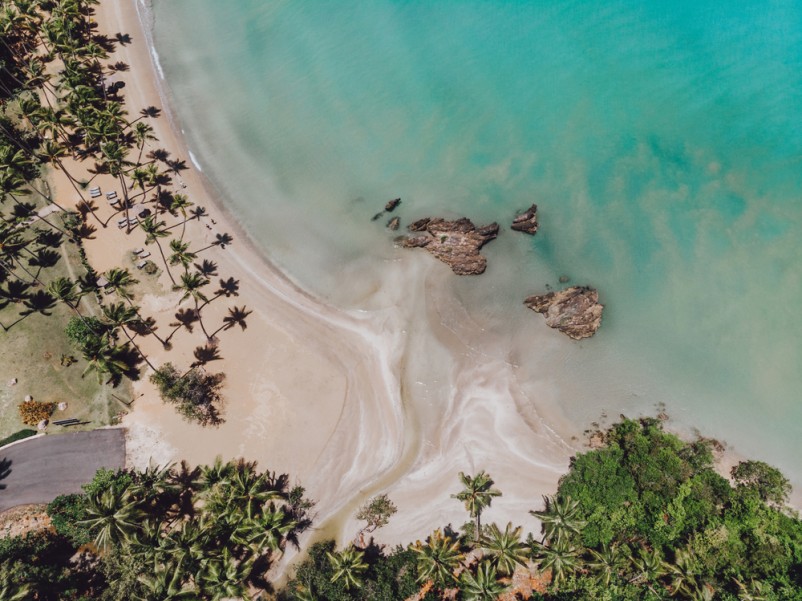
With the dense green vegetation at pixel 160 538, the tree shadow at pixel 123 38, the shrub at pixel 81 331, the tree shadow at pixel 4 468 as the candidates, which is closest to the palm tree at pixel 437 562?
the dense green vegetation at pixel 160 538

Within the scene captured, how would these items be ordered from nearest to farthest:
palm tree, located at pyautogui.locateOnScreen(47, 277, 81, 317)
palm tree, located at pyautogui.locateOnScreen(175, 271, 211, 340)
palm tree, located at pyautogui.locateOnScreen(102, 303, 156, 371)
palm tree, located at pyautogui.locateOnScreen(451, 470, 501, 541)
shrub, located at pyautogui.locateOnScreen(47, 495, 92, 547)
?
shrub, located at pyautogui.locateOnScreen(47, 495, 92, 547), palm tree, located at pyautogui.locateOnScreen(451, 470, 501, 541), palm tree, located at pyautogui.locateOnScreen(47, 277, 81, 317), palm tree, located at pyautogui.locateOnScreen(175, 271, 211, 340), palm tree, located at pyautogui.locateOnScreen(102, 303, 156, 371)

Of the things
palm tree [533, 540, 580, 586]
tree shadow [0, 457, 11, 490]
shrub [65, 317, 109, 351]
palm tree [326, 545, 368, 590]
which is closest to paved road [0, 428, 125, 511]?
tree shadow [0, 457, 11, 490]

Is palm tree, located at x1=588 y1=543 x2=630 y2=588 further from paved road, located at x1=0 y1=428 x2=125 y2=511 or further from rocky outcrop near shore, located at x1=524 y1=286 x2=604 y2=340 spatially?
paved road, located at x1=0 y1=428 x2=125 y2=511

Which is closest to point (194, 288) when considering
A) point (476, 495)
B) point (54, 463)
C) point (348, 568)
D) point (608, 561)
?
point (54, 463)

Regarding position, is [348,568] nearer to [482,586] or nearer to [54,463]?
[482,586]

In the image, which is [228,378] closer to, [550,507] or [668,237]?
[550,507]

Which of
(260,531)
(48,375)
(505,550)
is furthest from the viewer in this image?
(48,375)
